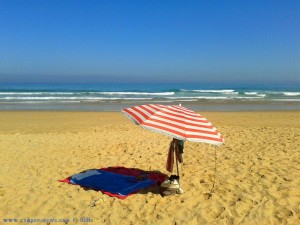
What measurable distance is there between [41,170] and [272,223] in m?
5.08

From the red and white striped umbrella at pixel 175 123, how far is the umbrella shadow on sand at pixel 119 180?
157 centimetres

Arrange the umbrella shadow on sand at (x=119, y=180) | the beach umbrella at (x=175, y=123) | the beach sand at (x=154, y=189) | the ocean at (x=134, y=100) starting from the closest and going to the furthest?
1. the beach umbrella at (x=175, y=123)
2. the beach sand at (x=154, y=189)
3. the umbrella shadow on sand at (x=119, y=180)
4. the ocean at (x=134, y=100)

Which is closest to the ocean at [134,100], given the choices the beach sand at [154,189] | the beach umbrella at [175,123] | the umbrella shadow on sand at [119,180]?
the beach sand at [154,189]

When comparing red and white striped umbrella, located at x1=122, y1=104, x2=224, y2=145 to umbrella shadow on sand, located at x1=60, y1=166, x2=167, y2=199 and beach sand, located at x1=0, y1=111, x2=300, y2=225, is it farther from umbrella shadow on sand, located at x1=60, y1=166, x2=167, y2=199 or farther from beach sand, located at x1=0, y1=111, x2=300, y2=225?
umbrella shadow on sand, located at x1=60, y1=166, x2=167, y2=199

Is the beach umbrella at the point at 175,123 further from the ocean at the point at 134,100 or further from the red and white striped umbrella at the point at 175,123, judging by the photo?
the ocean at the point at 134,100

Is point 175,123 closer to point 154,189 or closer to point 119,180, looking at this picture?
point 154,189

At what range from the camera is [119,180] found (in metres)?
6.06

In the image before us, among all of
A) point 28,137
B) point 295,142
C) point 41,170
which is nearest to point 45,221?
point 41,170

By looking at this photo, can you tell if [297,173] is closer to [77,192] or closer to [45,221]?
[77,192]

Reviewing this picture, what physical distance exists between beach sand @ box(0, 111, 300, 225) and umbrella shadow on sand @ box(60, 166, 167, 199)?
0.14 m

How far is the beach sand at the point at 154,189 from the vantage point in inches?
182

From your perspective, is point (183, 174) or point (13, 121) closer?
point (183, 174)

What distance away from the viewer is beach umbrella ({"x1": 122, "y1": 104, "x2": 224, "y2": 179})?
4422 millimetres

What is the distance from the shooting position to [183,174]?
6461 mm
